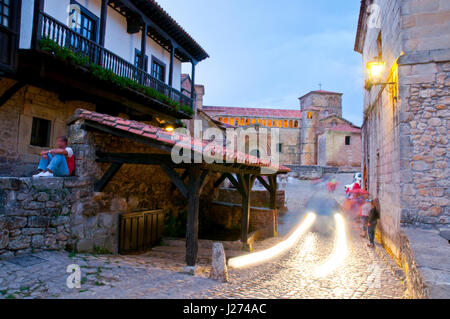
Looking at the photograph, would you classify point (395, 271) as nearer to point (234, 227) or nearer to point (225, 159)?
point (225, 159)

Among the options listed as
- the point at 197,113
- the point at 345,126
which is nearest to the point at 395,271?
the point at 197,113

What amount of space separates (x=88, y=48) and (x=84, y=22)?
1635mm

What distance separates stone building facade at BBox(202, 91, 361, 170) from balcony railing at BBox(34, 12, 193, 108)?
26405mm

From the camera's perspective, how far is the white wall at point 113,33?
22.7 ft

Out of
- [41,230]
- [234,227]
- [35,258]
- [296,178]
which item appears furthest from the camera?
[296,178]

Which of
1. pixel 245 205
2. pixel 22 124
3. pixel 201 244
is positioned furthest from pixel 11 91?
pixel 245 205

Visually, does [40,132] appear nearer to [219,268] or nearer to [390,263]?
[219,268]

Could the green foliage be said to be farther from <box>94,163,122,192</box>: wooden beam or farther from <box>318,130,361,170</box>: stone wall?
A: <box>318,130,361,170</box>: stone wall

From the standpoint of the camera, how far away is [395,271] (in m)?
5.21

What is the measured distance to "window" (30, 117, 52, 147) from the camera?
843 cm

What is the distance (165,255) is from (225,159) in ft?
10.1

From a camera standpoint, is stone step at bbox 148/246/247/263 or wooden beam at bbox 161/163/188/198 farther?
stone step at bbox 148/246/247/263

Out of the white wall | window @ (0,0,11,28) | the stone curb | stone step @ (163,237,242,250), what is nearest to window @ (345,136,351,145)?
the white wall

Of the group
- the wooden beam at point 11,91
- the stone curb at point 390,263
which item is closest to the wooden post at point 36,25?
the wooden beam at point 11,91
